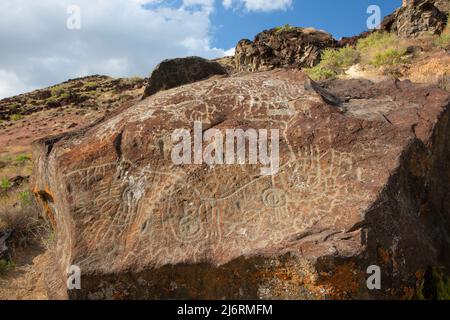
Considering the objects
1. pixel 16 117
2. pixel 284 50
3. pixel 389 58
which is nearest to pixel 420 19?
pixel 389 58

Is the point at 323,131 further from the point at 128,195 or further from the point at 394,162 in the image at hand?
the point at 128,195

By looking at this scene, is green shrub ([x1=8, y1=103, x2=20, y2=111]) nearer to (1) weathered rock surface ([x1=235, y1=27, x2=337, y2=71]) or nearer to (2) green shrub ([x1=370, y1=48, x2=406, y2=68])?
(1) weathered rock surface ([x1=235, y1=27, x2=337, y2=71])

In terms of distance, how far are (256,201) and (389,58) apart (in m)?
11.0

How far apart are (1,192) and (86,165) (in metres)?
7.94

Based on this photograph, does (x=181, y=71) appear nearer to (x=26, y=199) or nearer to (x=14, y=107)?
(x=26, y=199)

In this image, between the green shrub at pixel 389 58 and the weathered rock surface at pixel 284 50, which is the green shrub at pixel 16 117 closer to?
the weathered rock surface at pixel 284 50

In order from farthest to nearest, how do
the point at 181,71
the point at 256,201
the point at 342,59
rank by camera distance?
Result: the point at 342,59 → the point at 181,71 → the point at 256,201

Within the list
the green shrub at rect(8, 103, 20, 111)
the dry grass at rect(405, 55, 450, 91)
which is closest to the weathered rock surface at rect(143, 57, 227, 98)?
the dry grass at rect(405, 55, 450, 91)

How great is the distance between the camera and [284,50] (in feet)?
63.3

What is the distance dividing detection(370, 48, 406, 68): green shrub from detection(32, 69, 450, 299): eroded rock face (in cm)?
897

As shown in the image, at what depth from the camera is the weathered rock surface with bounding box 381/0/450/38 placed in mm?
15805

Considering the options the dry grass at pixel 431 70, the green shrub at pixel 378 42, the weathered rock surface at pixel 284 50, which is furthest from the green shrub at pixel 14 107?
the dry grass at pixel 431 70

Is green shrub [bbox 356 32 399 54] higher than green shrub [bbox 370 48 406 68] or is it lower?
higher

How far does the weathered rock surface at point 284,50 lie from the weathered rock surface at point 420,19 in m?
3.33
